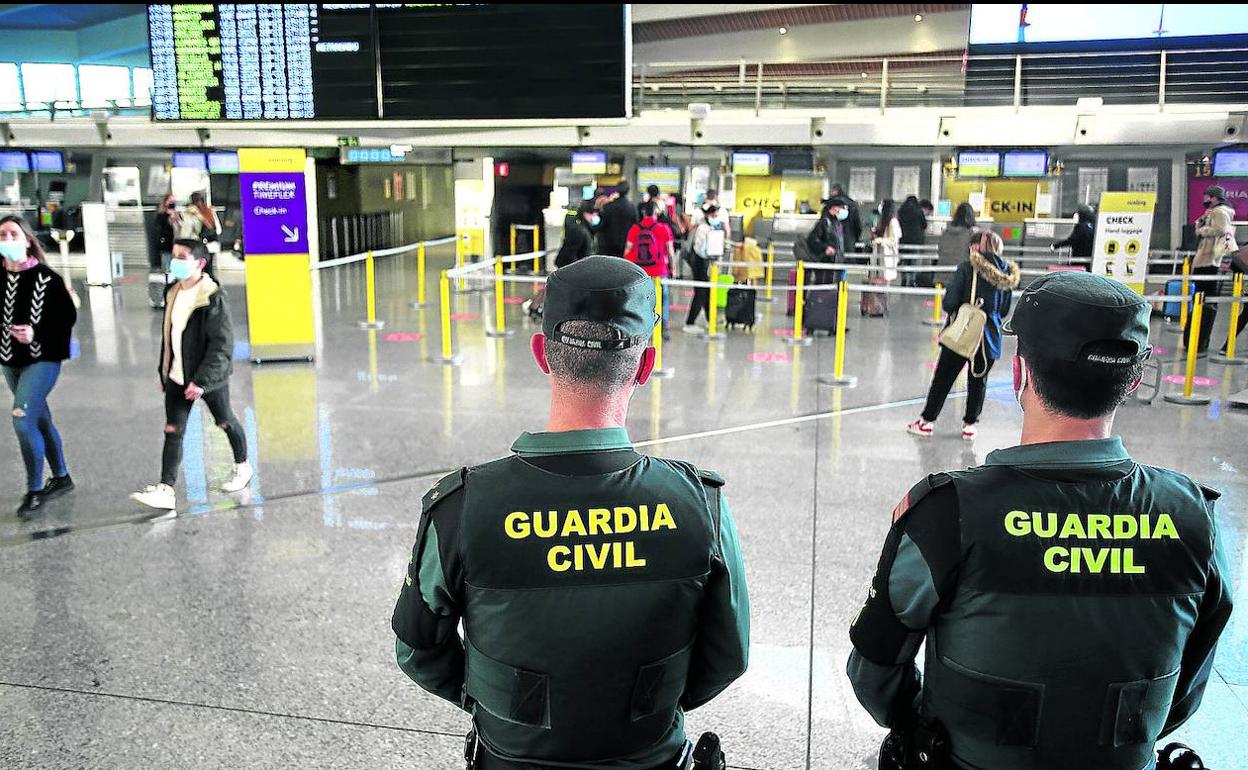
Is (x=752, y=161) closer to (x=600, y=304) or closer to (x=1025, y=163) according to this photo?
(x=1025, y=163)

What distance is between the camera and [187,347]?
589 centimetres

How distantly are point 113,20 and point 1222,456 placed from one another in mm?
36695

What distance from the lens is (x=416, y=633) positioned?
203 centimetres

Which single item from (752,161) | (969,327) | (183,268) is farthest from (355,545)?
(752,161)

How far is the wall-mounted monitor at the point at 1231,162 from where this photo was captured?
15.8 meters

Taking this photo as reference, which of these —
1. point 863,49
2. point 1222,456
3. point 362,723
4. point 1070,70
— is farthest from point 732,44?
point 362,723

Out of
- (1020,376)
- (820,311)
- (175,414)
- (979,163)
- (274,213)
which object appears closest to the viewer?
(1020,376)

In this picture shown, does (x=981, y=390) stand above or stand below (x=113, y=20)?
below

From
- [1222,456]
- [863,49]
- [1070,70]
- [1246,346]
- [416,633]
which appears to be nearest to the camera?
[416,633]

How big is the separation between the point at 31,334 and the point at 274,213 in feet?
16.2

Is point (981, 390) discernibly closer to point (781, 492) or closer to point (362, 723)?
point (781, 492)

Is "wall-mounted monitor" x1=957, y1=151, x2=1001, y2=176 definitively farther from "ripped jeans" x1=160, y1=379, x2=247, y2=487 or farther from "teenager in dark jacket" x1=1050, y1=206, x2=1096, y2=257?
"ripped jeans" x1=160, y1=379, x2=247, y2=487

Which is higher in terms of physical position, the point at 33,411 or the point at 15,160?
the point at 15,160

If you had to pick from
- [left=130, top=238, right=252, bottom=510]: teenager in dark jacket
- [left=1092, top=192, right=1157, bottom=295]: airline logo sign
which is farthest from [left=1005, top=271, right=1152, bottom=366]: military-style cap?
[left=1092, top=192, right=1157, bottom=295]: airline logo sign
